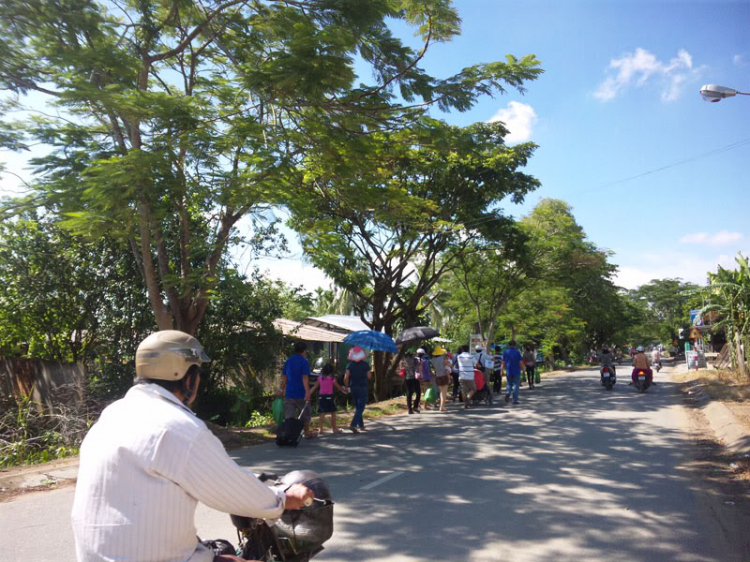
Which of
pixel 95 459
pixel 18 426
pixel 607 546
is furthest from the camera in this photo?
pixel 18 426

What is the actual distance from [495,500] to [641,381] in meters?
15.4

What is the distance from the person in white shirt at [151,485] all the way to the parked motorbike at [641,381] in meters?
20.1

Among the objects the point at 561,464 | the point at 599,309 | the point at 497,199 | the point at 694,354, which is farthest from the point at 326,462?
the point at 599,309

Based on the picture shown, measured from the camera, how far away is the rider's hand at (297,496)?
2.36 metres

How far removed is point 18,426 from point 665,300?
3514 inches

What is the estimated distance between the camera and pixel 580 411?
48.1 feet

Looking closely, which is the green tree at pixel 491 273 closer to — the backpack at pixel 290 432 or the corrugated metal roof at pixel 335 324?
the corrugated metal roof at pixel 335 324

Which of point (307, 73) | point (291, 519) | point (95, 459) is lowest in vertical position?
point (291, 519)

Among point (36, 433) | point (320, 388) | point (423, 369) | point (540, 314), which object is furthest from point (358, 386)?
point (540, 314)

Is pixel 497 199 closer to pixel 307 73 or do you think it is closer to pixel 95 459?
pixel 307 73

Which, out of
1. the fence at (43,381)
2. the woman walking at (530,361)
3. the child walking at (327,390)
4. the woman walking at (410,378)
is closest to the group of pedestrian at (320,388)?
the child walking at (327,390)

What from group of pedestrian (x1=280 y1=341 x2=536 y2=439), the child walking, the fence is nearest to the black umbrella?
group of pedestrian (x1=280 y1=341 x2=536 y2=439)

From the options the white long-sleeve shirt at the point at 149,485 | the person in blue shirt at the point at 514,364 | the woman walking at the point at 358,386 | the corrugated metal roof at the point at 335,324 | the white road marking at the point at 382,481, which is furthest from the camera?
the corrugated metal roof at the point at 335,324

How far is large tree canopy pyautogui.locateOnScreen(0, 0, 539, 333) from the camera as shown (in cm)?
833
